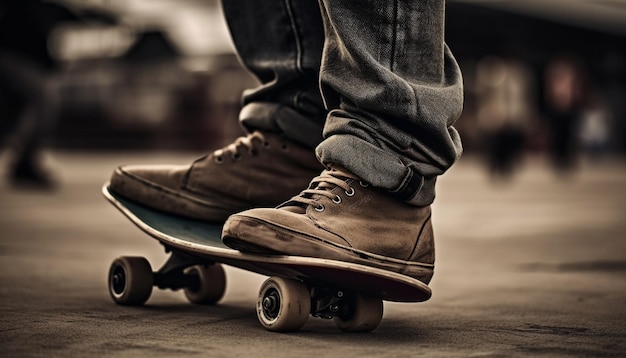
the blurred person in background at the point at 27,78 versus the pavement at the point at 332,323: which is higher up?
the blurred person in background at the point at 27,78

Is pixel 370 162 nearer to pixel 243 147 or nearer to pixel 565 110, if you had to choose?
pixel 243 147

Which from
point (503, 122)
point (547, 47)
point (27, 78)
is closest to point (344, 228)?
point (27, 78)

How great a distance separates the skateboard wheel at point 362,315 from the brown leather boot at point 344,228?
0.07 m

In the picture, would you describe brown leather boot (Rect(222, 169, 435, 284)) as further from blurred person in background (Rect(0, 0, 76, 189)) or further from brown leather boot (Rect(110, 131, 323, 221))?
blurred person in background (Rect(0, 0, 76, 189))

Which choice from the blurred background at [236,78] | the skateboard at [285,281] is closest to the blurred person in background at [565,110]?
the blurred background at [236,78]

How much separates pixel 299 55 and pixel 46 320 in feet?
2.37

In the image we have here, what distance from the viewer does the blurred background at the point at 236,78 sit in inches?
528

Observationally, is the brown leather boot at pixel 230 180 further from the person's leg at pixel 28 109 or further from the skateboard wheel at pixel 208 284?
the person's leg at pixel 28 109

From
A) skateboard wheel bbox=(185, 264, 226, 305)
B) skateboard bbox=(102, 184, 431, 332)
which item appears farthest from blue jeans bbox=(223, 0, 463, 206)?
skateboard wheel bbox=(185, 264, 226, 305)

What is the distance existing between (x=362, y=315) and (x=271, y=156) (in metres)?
0.45

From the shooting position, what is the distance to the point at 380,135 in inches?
65.2

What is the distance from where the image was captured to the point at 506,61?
11703 mm

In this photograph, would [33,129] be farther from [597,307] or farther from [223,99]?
[223,99]

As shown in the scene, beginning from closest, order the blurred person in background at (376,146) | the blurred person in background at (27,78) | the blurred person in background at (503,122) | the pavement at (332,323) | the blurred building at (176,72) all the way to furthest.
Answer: the pavement at (332,323), the blurred person in background at (376,146), the blurred person in background at (27,78), the blurred person in background at (503,122), the blurred building at (176,72)
